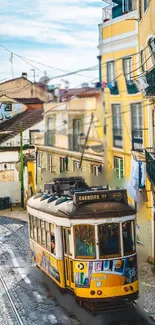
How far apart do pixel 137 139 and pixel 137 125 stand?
449mm

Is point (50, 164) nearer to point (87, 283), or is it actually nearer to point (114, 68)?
point (114, 68)

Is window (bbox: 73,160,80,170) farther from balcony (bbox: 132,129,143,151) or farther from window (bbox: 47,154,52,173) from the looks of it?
balcony (bbox: 132,129,143,151)

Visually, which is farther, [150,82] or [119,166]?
[119,166]

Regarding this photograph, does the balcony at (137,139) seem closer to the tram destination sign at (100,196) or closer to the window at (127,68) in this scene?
the window at (127,68)

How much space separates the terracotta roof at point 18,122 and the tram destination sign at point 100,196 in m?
20.7

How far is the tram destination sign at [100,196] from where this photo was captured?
39.2 ft

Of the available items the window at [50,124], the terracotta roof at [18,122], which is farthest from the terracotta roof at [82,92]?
the terracotta roof at [18,122]

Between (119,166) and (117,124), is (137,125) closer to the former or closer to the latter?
(117,124)

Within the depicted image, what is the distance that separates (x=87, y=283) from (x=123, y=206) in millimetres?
1709

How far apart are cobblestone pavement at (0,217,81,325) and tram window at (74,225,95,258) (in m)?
1.44

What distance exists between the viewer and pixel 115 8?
2009cm

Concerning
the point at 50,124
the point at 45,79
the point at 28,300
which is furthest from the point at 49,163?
the point at 28,300

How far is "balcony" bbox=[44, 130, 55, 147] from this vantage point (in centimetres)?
2694

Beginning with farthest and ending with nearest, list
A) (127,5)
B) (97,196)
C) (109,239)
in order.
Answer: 1. (127,5)
2. (97,196)
3. (109,239)
